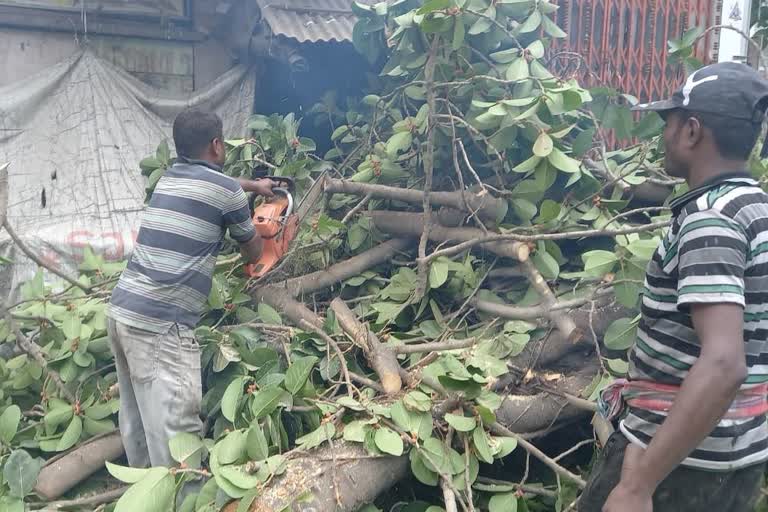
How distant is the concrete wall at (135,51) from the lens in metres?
4.96

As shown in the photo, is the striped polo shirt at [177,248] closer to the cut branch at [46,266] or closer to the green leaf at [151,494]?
the green leaf at [151,494]

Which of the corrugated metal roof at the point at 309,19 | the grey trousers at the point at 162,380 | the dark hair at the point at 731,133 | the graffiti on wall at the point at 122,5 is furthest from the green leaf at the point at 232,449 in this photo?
the graffiti on wall at the point at 122,5

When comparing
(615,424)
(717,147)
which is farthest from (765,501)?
(717,147)

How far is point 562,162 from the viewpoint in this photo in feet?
9.48

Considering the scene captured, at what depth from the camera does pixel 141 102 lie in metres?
5.15

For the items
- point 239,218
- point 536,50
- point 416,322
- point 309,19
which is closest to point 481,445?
point 416,322

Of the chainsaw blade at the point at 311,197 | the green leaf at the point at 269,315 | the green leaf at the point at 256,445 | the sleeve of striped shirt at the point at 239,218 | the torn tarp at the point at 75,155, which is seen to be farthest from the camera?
the torn tarp at the point at 75,155

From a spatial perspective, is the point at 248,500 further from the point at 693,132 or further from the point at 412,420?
the point at 693,132

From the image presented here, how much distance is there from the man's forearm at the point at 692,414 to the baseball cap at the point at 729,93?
51 centimetres

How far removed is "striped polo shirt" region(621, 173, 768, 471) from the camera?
1.30 m

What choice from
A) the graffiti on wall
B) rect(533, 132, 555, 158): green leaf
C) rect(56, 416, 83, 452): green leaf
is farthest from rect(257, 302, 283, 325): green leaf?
the graffiti on wall

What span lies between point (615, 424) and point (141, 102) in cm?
447

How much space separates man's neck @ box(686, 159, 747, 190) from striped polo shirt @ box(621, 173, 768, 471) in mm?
17

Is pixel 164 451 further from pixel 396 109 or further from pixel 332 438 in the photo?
pixel 396 109
